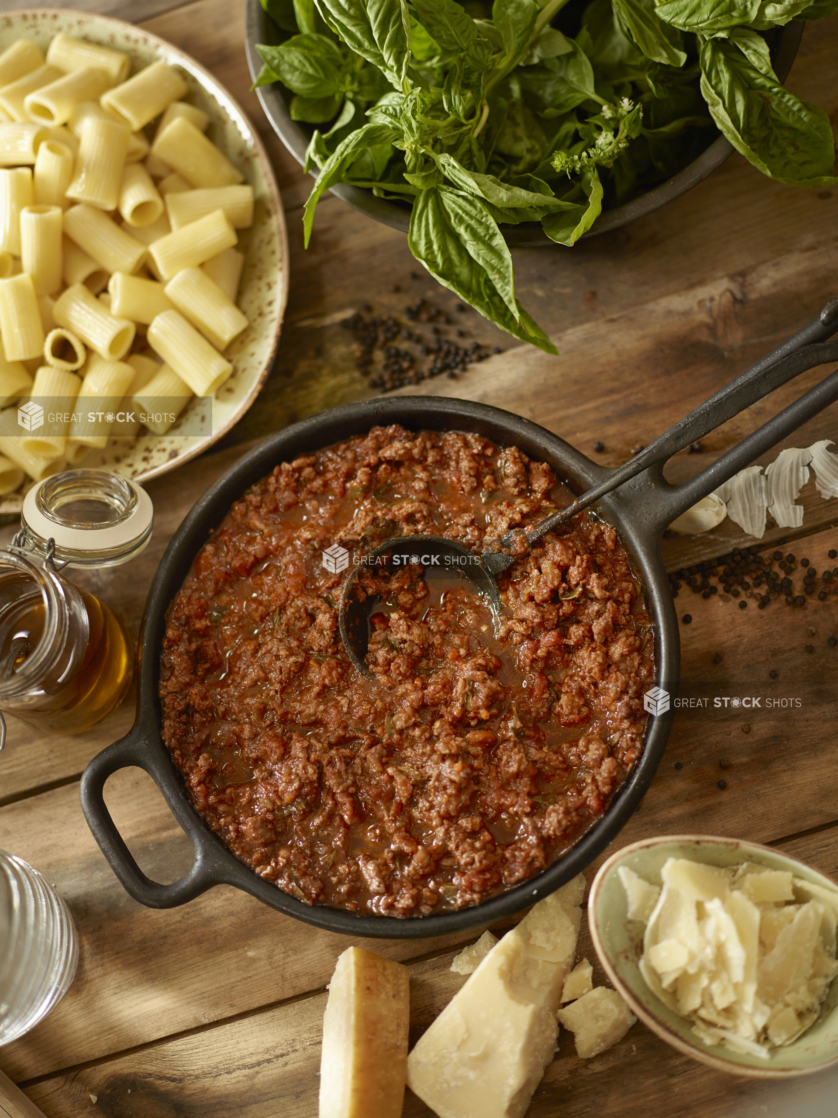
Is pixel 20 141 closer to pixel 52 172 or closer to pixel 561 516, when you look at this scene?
pixel 52 172

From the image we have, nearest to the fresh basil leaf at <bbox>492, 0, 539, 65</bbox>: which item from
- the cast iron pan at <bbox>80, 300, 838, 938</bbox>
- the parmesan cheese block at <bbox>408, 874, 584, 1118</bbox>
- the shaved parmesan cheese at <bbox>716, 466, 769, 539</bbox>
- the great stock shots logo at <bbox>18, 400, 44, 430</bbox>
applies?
the cast iron pan at <bbox>80, 300, 838, 938</bbox>

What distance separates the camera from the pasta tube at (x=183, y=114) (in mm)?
2553

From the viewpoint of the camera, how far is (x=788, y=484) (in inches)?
96.3

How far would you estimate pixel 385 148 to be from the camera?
2.15m

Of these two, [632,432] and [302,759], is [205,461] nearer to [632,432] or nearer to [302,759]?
[302,759]

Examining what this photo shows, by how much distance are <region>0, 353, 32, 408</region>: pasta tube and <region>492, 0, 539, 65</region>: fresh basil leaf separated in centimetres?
162

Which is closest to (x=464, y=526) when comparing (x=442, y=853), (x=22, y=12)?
(x=442, y=853)

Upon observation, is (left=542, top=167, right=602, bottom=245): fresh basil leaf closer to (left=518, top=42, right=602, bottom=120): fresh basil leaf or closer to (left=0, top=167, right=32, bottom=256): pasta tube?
(left=518, top=42, right=602, bottom=120): fresh basil leaf

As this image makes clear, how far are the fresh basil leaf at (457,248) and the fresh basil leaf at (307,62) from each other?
0.47 meters

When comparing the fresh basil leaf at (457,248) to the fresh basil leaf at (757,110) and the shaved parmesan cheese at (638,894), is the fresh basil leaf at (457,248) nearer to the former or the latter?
the fresh basil leaf at (757,110)

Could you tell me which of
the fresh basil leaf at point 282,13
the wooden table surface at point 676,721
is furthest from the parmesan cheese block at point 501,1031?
the fresh basil leaf at point 282,13

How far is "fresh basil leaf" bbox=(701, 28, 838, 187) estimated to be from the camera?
1.96 m

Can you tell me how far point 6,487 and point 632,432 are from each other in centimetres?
186

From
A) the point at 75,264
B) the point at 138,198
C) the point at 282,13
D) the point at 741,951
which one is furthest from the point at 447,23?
the point at 741,951
